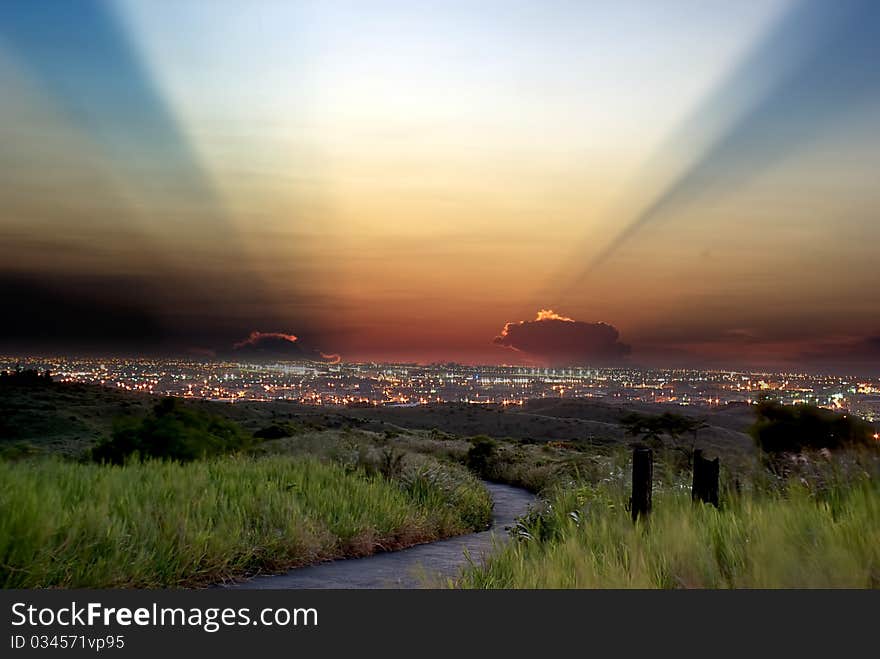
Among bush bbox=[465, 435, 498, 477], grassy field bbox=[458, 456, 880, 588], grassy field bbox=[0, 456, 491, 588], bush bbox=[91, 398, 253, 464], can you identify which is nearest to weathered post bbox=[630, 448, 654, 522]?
grassy field bbox=[458, 456, 880, 588]

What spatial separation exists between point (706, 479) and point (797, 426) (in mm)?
23676

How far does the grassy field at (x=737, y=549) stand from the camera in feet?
20.6

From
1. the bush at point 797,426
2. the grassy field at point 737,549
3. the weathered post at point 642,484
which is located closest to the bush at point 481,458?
the bush at point 797,426

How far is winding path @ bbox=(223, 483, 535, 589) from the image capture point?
10.8 metres

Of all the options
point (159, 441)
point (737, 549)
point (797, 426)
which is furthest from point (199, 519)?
point (797, 426)

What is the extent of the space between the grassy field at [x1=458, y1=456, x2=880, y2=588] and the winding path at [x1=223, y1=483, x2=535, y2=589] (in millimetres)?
1330

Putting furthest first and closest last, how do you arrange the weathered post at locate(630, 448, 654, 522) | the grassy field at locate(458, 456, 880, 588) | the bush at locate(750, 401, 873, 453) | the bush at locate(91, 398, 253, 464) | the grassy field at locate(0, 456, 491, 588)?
1. the bush at locate(750, 401, 873, 453)
2. the bush at locate(91, 398, 253, 464)
3. the weathered post at locate(630, 448, 654, 522)
4. the grassy field at locate(0, 456, 491, 588)
5. the grassy field at locate(458, 456, 880, 588)

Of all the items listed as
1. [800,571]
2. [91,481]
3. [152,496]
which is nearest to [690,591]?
[800,571]

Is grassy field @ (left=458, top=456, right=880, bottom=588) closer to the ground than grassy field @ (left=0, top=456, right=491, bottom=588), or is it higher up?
higher up

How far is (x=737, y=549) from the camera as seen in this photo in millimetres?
7391

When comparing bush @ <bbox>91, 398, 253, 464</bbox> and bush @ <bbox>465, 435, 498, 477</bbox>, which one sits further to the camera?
bush @ <bbox>465, 435, 498, 477</bbox>

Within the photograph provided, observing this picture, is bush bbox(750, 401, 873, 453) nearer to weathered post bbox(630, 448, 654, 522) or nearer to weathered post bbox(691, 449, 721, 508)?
weathered post bbox(691, 449, 721, 508)

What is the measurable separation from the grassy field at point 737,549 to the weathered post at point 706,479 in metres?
0.21

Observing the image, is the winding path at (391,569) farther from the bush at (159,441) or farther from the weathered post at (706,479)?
the bush at (159,441)
